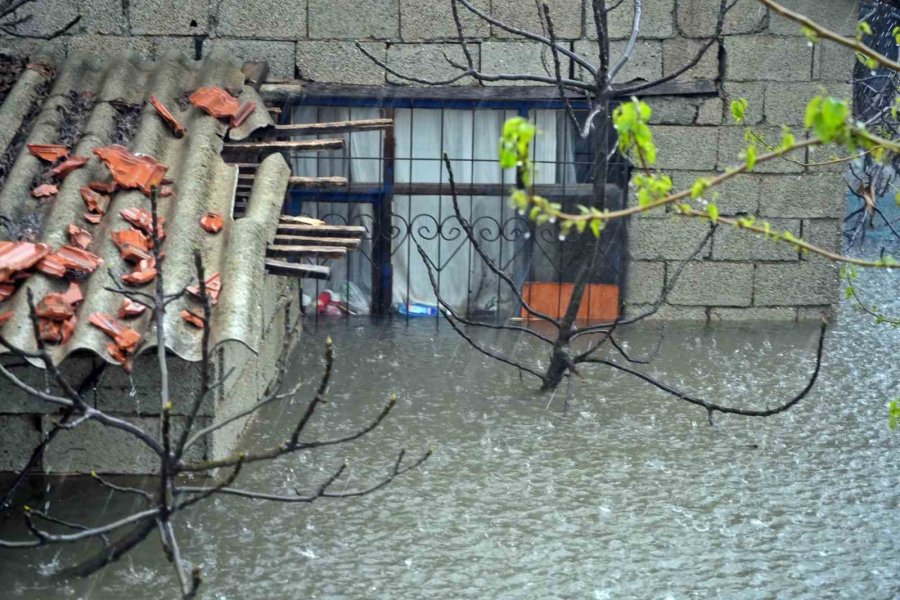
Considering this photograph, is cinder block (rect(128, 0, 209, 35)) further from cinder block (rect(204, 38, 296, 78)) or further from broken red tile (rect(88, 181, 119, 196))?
broken red tile (rect(88, 181, 119, 196))

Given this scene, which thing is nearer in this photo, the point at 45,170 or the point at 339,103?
the point at 45,170

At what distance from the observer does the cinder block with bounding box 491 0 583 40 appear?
7383 millimetres

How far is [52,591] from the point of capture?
407 centimetres

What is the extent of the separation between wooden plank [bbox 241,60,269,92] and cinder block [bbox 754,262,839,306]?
364 centimetres

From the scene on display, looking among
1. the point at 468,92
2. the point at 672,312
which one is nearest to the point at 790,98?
the point at 672,312

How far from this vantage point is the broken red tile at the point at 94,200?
4965 mm

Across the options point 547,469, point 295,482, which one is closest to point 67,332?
point 295,482

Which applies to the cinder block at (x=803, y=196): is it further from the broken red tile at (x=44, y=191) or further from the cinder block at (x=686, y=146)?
the broken red tile at (x=44, y=191)

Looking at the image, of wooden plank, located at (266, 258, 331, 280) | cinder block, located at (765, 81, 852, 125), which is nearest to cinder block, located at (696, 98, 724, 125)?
cinder block, located at (765, 81, 852, 125)

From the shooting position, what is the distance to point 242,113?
19.6ft

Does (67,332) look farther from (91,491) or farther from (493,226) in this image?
(493,226)

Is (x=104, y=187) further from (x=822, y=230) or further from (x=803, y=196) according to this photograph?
(x=822, y=230)

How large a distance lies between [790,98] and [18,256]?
5.29 m

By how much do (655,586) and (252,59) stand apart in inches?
184
